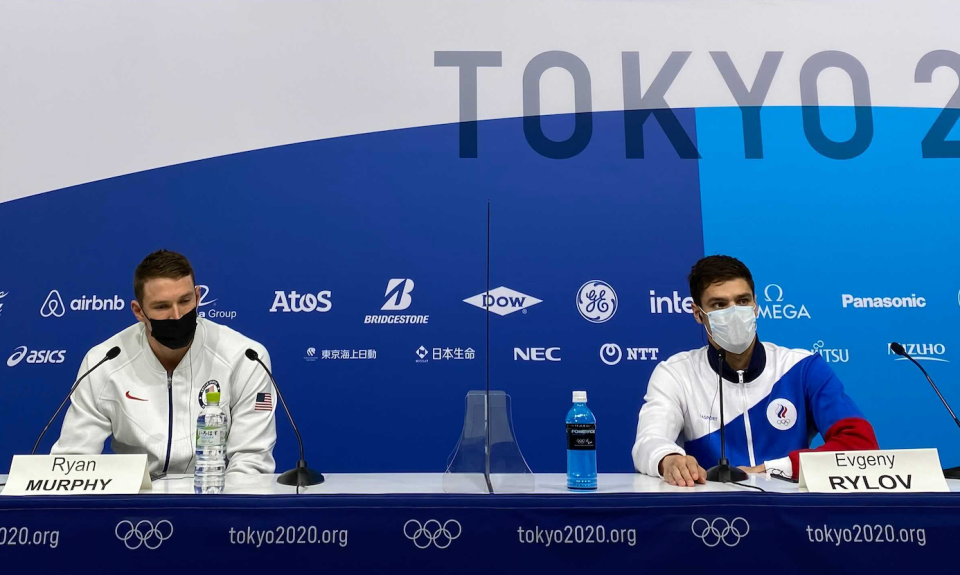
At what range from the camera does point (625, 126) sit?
10.9 feet

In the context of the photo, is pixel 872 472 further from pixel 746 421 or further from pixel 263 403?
pixel 263 403

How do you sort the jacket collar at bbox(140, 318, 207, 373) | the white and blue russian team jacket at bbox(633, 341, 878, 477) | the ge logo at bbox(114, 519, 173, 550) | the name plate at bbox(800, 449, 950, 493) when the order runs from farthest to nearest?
1. the jacket collar at bbox(140, 318, 207, 373)
2. the white and blue russian team jacket at bbox(633, 341, 878, 477)
3. the name plate at bbox(800, 449, 950, 493)
4. the ge logo at bbox(114, 519, 173, 550)

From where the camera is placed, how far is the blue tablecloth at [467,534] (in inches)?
46.5

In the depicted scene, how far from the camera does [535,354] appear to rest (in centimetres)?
315

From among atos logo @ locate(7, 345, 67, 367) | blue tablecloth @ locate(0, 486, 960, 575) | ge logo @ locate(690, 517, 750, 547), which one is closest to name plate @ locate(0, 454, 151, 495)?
blue tablecloth @ locate(0, 486, 960, 575)

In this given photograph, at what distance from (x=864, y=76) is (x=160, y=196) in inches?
132

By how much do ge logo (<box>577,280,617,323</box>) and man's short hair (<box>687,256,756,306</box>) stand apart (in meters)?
1.03

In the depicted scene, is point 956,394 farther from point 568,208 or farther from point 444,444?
point 444,444

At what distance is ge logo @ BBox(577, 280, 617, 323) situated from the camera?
319 cm

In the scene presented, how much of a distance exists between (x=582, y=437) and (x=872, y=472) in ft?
1.83

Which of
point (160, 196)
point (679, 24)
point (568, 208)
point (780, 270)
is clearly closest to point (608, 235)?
point (568, 208)

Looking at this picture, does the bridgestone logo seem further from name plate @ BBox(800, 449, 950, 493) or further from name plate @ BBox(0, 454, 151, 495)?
name plate @ BBox(800, 449, 950, 493)

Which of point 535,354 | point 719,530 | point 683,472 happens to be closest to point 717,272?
point 683,472

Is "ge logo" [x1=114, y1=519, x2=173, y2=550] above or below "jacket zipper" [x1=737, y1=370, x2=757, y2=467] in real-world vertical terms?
below
